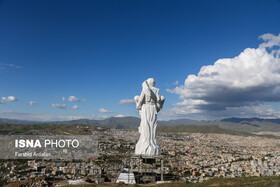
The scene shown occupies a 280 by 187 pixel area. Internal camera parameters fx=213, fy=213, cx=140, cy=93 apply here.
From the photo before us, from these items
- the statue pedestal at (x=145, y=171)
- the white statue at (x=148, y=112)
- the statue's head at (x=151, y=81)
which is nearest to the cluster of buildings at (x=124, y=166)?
the statue pedestal at (x=145, y=171)

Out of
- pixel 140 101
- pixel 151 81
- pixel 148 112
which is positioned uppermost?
pixel 151 81

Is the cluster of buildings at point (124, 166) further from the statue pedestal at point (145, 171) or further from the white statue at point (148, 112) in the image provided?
the white statue at point (148, 112)

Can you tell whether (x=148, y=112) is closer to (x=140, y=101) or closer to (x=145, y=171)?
(x=140, y=101)

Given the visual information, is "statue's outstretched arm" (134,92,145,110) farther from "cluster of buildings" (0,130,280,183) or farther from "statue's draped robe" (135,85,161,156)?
"cluster of buildings" (0,130,280,183)

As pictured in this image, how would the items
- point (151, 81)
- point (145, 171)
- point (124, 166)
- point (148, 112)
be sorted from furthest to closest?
point (124, 166) < point (151, 81) < point (148, 112) < point (145, 171)

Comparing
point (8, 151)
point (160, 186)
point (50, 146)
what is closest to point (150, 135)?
point (160, 186)

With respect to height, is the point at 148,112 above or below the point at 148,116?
above

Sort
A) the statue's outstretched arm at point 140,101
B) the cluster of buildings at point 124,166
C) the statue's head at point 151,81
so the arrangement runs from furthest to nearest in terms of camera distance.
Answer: the cluster of buildings at point 124,166, the statue's head at point 151,81, the statue's outstretched arm at point 140,101

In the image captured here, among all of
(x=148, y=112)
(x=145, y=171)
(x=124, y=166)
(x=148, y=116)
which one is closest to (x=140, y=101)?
(x=148, y=112)

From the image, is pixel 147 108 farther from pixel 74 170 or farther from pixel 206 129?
pixel 206 129
